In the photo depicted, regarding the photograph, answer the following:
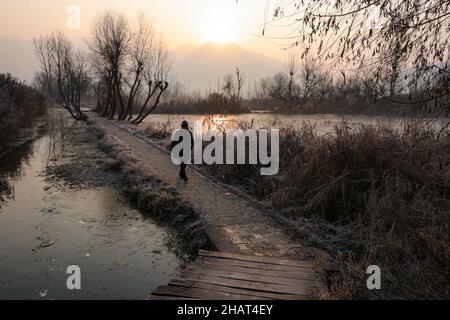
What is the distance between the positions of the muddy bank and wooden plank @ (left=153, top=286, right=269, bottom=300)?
224 cm

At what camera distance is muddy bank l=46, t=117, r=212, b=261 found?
7680 millimetres

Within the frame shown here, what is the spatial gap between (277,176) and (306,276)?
201 inches

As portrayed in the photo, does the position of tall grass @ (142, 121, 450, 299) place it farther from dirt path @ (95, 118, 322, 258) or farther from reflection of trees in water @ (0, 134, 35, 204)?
reflection of trees in water @ (0, 134, 35, 204)

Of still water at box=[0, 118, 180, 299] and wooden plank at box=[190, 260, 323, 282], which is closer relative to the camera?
wooden plank at box=[190, 260, 323, 282]

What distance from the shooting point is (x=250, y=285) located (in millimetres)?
4637

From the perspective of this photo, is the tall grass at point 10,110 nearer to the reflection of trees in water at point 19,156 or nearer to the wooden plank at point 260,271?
the reflection of trees in water at point 19,156

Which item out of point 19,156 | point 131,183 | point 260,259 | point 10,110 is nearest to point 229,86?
point 10,110

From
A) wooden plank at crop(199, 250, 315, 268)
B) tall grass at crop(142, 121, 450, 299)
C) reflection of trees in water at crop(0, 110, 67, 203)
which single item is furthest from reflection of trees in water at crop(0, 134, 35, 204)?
wooden plank at crop(199, 250, 315, 268)

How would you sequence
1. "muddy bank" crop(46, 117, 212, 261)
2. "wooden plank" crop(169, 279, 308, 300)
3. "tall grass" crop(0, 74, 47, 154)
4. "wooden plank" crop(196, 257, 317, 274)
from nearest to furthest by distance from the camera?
"wooden plank" crop(169, 279, 308, 300) → "wooden plank" crop(196, 257, 317, 274) → "muddy bank" crop(46, 117, 212, 261) → "tall grass" crop(0, 74, 47, 154)

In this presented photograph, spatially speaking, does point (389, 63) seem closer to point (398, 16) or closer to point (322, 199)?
point (398, 16)

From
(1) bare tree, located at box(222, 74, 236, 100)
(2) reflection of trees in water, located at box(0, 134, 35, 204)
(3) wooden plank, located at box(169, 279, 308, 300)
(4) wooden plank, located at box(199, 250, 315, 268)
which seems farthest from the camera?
(1) bare tree, located at box(222, 74, 236, 100)
